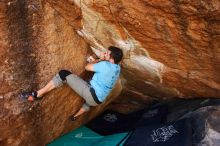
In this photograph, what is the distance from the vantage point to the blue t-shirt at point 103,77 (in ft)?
15.2

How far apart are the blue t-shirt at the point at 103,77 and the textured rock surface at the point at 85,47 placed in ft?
1.10

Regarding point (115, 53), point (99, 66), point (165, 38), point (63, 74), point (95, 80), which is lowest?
point (95, 80)

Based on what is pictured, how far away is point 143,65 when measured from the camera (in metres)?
5.09

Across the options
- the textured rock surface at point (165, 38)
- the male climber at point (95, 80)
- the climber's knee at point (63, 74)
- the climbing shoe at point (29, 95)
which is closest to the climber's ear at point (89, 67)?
the male climber at point (95, 80)

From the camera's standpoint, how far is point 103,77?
4.68m

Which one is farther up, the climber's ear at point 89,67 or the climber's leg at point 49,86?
the climber's ear at point 89,67

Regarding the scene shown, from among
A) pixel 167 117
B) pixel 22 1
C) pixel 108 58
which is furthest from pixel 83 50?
pixel 167 117

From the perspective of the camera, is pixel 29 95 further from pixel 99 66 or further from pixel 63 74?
pixel 99 66

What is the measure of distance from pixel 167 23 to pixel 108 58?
1.01m

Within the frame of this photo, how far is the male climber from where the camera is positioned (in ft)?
15.2

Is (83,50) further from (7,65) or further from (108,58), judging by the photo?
(7,65)

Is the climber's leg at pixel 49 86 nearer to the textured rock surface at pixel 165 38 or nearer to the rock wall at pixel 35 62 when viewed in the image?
the rock wall at pixel 35 62

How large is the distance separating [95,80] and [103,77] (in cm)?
14

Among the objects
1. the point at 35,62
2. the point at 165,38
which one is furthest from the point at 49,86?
the point at 165,38
